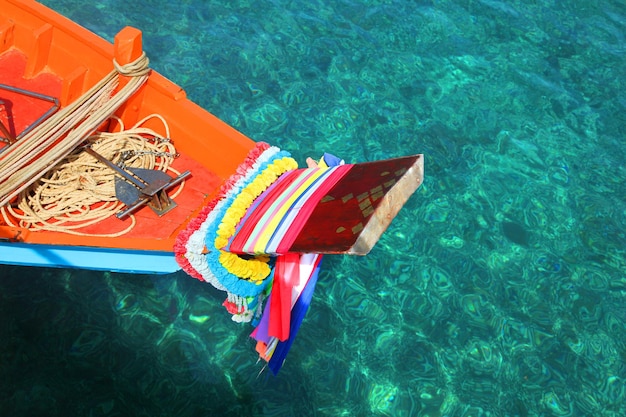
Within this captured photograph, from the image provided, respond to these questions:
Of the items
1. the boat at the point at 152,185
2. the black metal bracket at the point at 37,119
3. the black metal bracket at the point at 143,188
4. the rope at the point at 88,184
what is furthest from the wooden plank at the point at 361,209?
the black metal bracket at the point at 37,119

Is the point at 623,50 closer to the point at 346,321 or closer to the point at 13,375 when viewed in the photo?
the point at 346,321

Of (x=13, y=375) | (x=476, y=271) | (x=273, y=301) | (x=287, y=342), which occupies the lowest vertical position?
(x=13, y=375)

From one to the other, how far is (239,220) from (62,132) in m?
1.65

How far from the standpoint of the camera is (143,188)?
3885mm

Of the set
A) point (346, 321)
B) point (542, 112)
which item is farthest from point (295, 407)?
point (542, 112)

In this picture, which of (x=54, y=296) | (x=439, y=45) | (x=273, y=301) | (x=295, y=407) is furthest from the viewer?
(x=439, y=45)

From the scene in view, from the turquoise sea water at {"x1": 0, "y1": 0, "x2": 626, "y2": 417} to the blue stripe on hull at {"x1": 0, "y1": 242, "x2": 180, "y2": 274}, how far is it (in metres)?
0.98

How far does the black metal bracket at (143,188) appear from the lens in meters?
3.83

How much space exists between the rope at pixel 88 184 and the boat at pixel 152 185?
0.01m

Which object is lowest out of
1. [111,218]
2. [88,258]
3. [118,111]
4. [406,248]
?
[406,248]

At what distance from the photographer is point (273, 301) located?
3414 millimetres

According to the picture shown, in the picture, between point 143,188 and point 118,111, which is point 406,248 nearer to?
point 143,188

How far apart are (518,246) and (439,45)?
334 cm

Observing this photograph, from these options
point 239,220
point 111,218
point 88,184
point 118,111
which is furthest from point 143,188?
point 118,111
